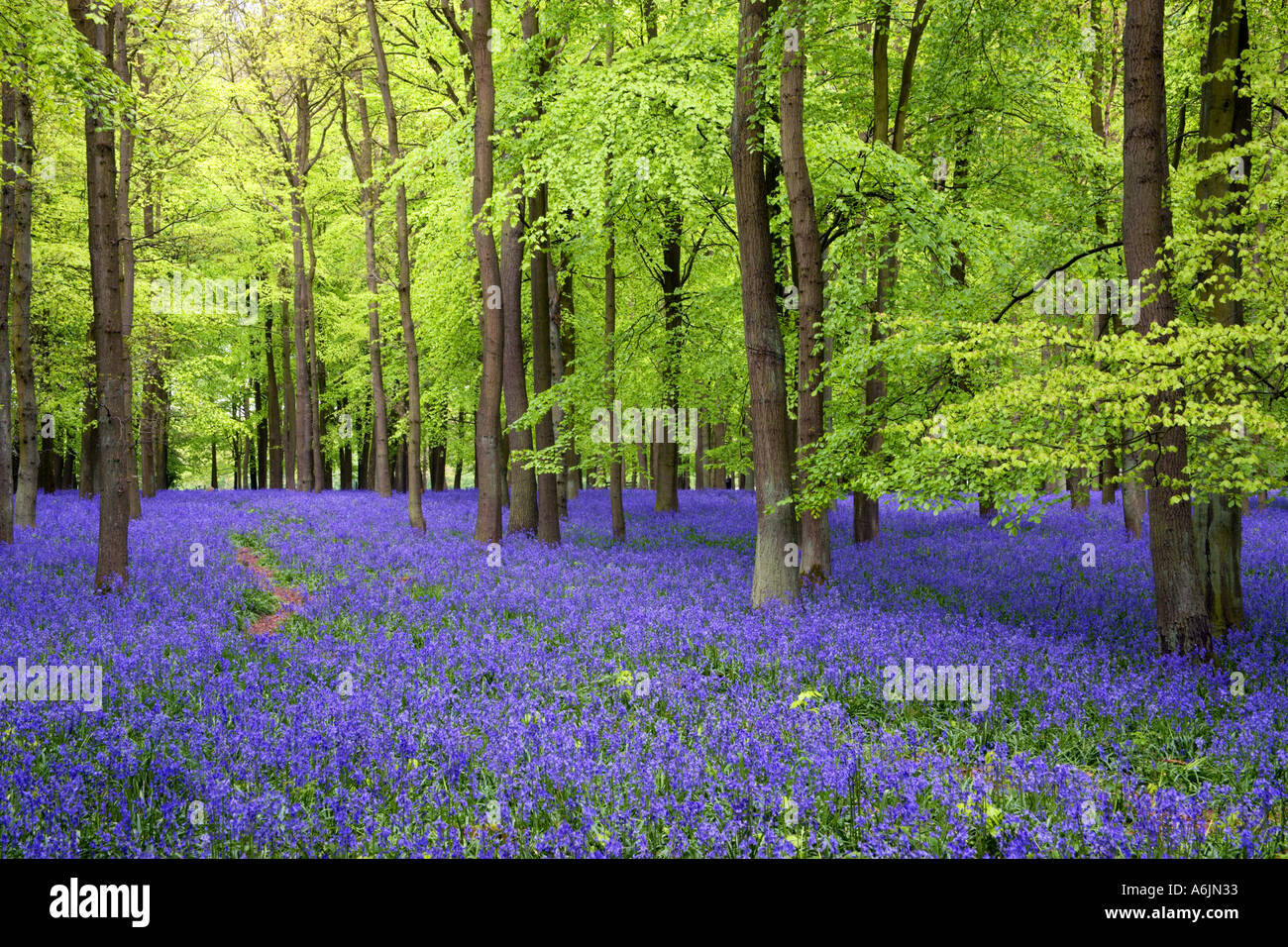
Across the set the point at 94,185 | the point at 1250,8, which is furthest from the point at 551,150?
the point at 1250,8

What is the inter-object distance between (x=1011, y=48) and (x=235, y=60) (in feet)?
82.3

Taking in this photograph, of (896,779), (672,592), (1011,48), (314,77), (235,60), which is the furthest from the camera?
(235,60)

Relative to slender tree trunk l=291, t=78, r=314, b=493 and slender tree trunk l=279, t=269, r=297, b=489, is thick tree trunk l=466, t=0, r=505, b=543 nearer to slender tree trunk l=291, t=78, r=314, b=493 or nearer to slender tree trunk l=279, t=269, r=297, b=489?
slender tree trunk l=279, t=269, r=297, b=489

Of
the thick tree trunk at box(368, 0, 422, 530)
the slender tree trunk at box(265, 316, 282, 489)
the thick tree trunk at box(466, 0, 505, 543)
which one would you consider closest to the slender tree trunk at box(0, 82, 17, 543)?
the thick tree trunk at box(368, 0, 422, 530)

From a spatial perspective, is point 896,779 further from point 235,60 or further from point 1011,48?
point 235,60

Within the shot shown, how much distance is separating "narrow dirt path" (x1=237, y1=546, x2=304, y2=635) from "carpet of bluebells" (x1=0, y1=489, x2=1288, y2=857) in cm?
23

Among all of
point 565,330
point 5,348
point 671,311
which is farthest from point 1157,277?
point 5,348

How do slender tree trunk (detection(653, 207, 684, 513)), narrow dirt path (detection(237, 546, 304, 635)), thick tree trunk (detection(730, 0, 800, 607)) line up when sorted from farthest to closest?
slender tree trunk (detection(653, 207, 684, 513)) < thick tree trunk (detection(730, 0, 800, 607)) < narrow dirt path (detection(237, 546, 304, 635))

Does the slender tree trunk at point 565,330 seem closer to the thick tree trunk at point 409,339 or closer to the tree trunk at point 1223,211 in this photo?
the thick tree trunk at point 409,339

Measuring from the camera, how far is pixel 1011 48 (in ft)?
47.8

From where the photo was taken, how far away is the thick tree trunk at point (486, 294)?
15.3m

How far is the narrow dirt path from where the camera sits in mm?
9047

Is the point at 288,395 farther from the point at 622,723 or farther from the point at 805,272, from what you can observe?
the point at 622,723

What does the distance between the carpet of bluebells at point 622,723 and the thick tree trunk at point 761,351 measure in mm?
764
